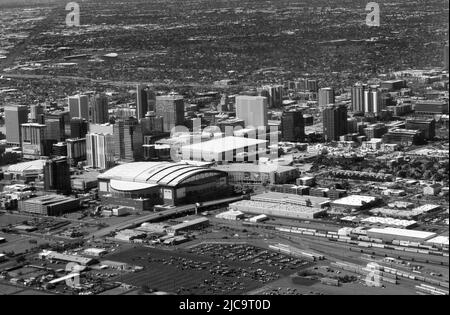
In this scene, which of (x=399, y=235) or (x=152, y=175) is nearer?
(x=399, y=235)

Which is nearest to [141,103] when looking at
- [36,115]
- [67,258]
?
[36,115]

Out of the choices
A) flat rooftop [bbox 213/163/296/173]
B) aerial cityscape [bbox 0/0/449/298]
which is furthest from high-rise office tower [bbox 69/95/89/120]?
flat rooftop [bbox 213/163/296/173]

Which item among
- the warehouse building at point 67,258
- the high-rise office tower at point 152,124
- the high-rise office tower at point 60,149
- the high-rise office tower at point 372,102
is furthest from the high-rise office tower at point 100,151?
the high-rise office tower at point 372,102

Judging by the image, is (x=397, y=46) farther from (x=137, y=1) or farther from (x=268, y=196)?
(x=268, y=196)

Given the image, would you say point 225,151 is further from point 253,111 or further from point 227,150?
point 253,111

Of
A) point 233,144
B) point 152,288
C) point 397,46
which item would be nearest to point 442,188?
point 233,144

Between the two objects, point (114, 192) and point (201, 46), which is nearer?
point (114, 192)
